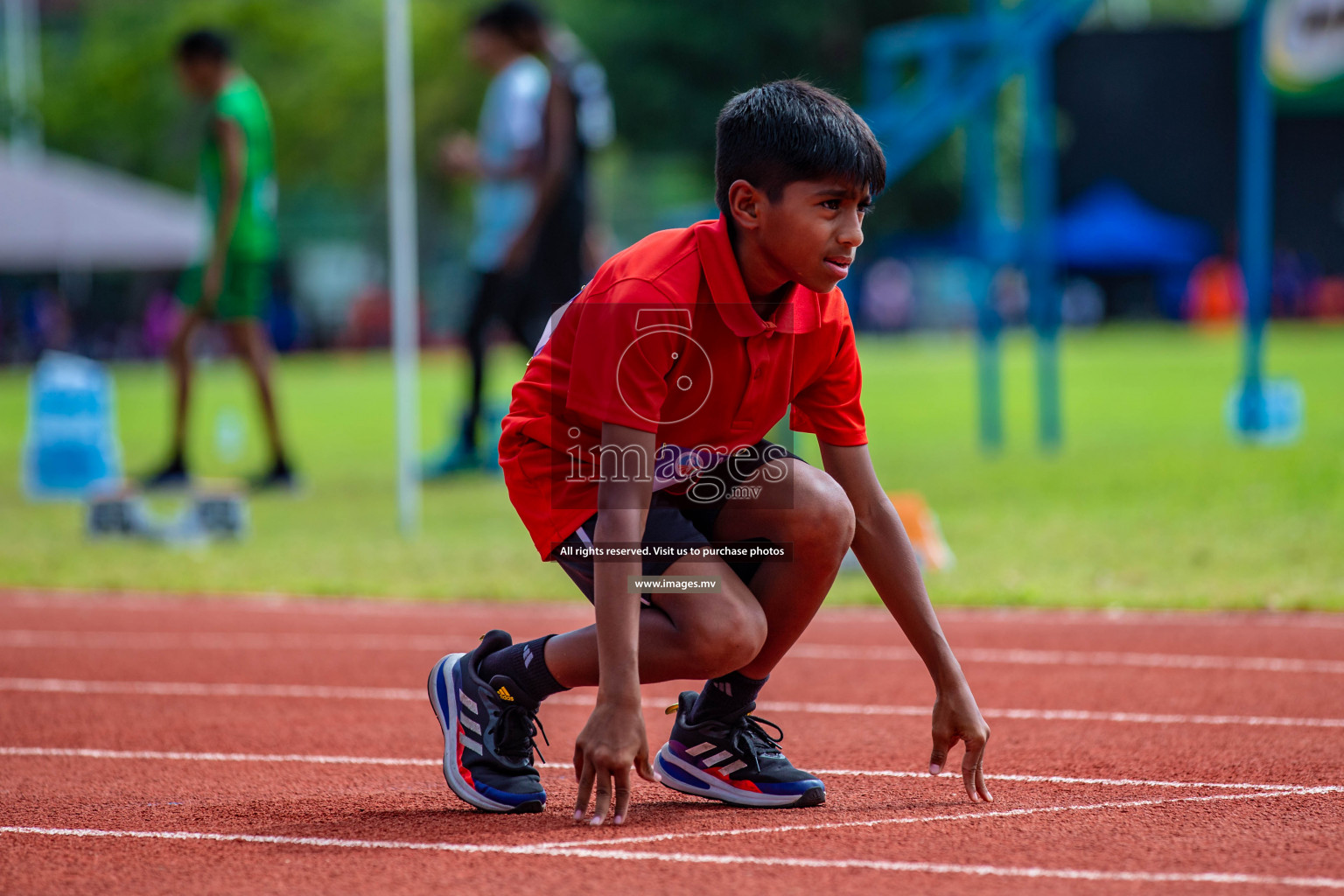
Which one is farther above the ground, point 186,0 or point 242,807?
point 186,0

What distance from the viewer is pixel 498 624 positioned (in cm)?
578

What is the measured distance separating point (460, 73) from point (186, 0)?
7613 millimetres

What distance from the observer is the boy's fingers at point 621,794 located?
279 centimetres

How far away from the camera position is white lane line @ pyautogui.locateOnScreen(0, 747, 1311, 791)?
334 cm

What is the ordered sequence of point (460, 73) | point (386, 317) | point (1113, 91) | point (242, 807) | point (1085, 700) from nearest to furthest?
point (242, 807)
point (1085, 700)
point (1113, 91)
point (386, 317)
point (460, 73)

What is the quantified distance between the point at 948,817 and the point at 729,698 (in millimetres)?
527

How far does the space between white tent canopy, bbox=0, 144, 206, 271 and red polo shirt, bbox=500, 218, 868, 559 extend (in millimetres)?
18556

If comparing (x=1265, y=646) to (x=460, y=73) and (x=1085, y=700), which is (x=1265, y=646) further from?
(x=460, y=73)

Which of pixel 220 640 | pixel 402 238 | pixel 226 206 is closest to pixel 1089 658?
pixel 220 640

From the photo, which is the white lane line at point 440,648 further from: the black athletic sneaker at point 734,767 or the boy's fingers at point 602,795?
the boy's fingers at point 602,795

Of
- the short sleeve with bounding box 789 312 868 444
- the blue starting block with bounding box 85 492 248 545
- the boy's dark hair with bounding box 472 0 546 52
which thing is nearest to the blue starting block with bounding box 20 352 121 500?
the blue starting block with bounding box 85 492 248 545

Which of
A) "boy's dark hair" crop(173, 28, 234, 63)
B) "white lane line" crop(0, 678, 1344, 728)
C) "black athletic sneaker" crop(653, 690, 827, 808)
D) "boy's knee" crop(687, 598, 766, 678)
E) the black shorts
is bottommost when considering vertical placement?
"white lane line" crop(0, 678, 1344, 728)

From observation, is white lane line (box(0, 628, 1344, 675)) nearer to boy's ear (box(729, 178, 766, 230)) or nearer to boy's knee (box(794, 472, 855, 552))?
boy's knee (box(794, 472, 855, 552))

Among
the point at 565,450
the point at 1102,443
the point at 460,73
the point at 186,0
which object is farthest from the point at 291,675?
the point at 186,0
